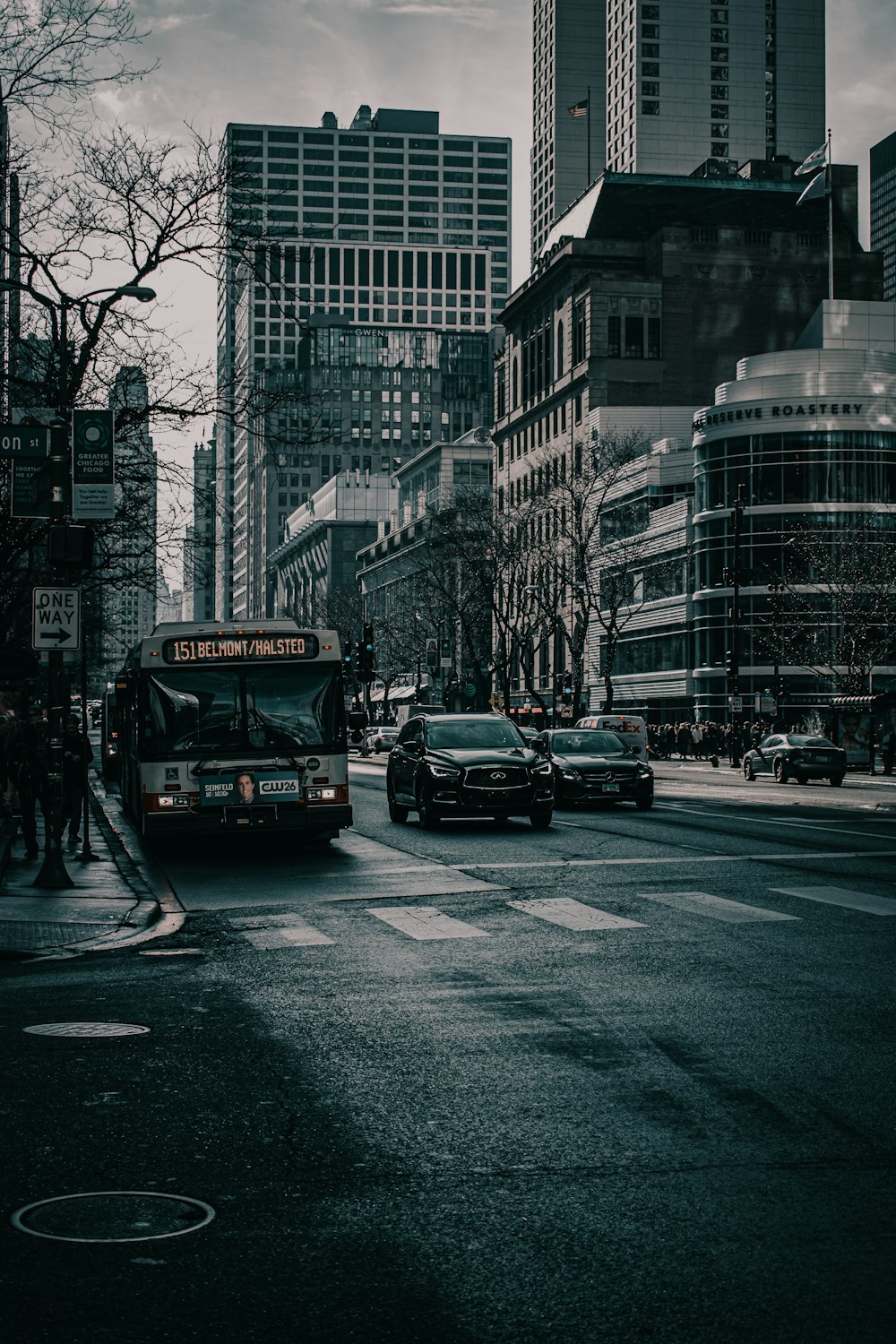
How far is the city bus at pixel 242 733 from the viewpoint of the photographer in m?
20.9

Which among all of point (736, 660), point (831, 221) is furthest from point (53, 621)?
point (831, 221)

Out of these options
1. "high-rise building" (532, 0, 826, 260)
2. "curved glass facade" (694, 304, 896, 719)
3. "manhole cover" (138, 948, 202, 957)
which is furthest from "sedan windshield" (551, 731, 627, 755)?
"high-rise building" (532, 0, 826, 260)

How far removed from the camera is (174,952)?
12367 mm

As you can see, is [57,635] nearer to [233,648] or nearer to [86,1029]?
[233,648]

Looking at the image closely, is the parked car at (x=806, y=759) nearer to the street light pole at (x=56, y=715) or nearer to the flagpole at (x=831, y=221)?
the street light pole at (x=56, y=715)

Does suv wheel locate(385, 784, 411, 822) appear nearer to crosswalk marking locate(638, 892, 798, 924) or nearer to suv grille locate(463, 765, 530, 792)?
suv grille locate(463, 765, 530, 792)

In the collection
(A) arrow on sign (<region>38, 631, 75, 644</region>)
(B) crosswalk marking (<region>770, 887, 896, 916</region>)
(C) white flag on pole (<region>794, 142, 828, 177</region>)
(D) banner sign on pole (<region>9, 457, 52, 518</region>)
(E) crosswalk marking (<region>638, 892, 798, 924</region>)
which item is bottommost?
(E) crosswalk marking (<region>638, 892, 798, 924</region>)

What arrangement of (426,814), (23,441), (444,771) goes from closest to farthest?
1. (23,441)
2. (444,771)
3. (426,814)

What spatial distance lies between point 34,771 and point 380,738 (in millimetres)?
66295

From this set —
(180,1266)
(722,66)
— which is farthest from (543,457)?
(180,1266)

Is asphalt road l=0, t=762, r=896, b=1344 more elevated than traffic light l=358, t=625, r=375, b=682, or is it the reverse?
traffic light l=358, t=625, r=375, b=682

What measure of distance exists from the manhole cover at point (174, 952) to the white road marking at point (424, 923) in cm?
166

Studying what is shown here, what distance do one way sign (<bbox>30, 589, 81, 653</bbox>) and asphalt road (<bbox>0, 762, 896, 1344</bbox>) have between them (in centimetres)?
455

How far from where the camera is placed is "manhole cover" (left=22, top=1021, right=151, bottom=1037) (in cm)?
885
